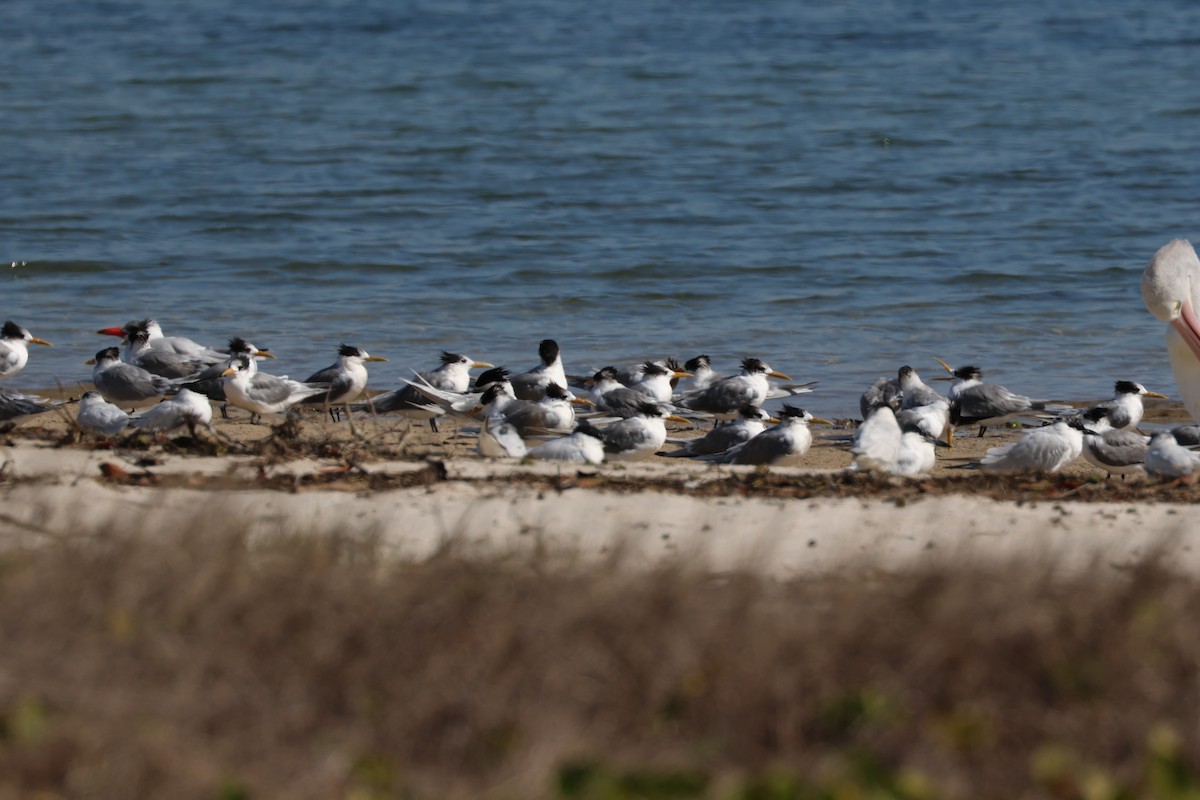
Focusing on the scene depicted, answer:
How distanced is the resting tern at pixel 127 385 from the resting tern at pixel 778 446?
4.23 meters

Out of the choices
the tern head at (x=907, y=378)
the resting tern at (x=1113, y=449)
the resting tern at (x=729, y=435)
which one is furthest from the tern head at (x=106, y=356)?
the resting tern at (x=1113, y=449)

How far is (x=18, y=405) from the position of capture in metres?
9.80

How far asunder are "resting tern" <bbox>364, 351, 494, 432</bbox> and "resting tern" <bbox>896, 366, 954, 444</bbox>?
8.79ft

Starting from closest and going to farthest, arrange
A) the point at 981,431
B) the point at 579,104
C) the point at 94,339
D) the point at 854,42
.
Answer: the point at 981,431
the point at 94,339
the point at 579,104
the point at 854,42

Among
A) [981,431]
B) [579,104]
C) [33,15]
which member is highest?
[33,15]

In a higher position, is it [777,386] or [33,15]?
[33,15]

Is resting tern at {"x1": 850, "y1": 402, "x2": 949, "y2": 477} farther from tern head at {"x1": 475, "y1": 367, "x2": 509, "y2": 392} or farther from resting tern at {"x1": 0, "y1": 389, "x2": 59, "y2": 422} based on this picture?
resting tern at {"x1": 0, "y1": 389, "x2": 59, "y2": 422}

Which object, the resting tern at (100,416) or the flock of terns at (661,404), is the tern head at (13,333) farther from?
the resting tern at (100,416)

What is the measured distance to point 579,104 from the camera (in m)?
24.9

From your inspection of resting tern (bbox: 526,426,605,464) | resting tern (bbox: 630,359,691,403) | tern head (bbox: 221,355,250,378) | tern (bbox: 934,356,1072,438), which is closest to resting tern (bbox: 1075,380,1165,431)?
tern (bbox: 934,356,1072,438)

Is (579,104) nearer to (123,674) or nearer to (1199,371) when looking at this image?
(1199,371)

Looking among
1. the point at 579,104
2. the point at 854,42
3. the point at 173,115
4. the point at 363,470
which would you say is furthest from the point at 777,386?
the point at 854,42

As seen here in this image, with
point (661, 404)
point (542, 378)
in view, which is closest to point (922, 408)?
point (661, 404)

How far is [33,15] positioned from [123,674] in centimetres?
3623
